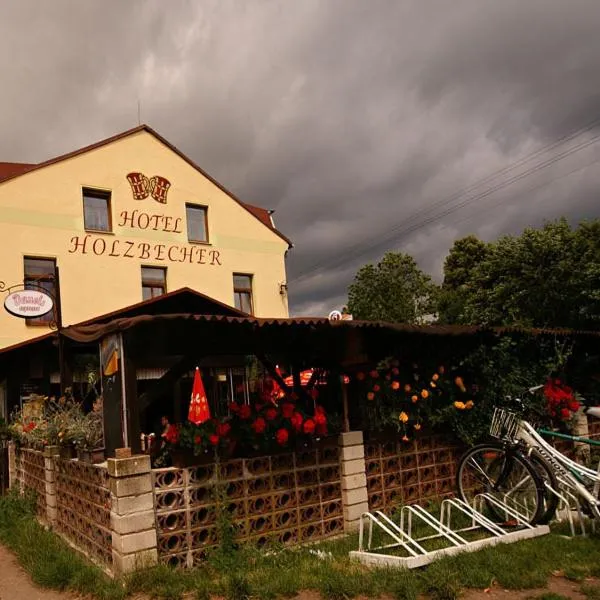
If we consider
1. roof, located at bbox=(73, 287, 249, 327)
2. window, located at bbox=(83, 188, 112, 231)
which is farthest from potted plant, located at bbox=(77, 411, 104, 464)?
window, located at bbox=(83, 188, 112, 231)

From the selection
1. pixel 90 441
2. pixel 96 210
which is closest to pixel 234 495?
pixel 90 441

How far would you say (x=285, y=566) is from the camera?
17.3ft

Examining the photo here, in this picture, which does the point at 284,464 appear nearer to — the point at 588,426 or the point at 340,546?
the point at 340,546

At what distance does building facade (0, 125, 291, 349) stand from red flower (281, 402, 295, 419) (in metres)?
10.9

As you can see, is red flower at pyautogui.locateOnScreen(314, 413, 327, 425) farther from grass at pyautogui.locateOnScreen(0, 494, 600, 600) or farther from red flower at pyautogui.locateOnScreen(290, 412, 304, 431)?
grass at pyautogui.locateOnScreen(0, 494, 600, 600)

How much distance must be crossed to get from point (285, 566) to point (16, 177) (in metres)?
14.2

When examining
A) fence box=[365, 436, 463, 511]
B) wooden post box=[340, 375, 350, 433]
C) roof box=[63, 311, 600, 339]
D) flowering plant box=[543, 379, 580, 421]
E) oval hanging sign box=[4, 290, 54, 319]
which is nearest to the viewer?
roof box=[63, 311, 600, 339]

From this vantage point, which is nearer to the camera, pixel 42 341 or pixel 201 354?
pixel 201 354

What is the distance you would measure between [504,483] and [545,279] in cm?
1282

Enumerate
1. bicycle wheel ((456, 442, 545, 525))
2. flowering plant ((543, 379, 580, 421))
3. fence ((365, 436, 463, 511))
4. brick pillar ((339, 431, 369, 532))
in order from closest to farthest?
bicycle wheel ((456, 442, 545, 525)), brick pillar ((339, 431, 369, 532)), fence ((365, 436, 463, 511)), flowering plant ((543, 379, 580, 421))

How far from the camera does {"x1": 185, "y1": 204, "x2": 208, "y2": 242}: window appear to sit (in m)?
19.1

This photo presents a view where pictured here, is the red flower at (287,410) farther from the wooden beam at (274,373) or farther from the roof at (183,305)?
the roof at (183,305)

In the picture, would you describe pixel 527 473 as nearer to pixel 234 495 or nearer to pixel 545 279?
pixel 234 495

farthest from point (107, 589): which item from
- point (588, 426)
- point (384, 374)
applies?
point (588, 426)
